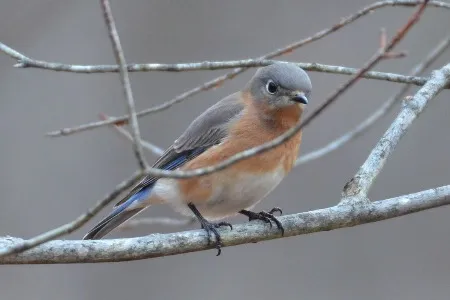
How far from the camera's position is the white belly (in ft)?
16.0

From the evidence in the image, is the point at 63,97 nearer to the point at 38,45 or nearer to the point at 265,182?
the point at 38,45

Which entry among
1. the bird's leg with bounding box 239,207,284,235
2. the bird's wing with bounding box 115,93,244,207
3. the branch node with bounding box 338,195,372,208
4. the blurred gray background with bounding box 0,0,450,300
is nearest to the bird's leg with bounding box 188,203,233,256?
the bird's leg with bounding box 239,207,284,235

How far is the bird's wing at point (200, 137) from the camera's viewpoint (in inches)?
205

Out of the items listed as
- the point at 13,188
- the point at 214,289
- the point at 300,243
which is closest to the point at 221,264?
the point at 214,289

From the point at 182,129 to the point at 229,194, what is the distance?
10.6 ft

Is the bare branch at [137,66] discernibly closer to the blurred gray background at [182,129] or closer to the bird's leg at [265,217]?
the bird's leg at [265,217]

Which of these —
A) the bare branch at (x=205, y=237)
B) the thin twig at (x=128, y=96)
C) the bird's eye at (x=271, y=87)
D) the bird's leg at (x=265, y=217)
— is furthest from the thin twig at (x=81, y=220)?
the bird's eye at (x=271, y=87)

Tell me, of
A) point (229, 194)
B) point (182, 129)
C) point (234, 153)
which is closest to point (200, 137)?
point (234, 153)

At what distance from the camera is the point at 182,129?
8078mm

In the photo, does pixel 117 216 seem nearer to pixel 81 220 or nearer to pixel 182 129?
pixel 81 220

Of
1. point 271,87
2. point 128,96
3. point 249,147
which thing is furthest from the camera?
point 271,87

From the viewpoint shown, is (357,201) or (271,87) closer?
(357,201)

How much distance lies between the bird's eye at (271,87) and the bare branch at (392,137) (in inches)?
28.3

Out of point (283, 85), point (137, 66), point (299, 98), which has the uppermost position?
point (283, 85)
